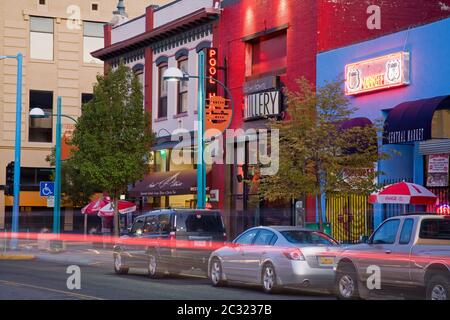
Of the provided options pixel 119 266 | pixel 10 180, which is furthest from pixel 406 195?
pixel 10 180

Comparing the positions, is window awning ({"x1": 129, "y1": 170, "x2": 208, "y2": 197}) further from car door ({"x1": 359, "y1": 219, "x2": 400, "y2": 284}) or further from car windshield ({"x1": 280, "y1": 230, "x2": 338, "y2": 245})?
car door ({"x1": 359, "y1": 219, "x2": 400, "y2": 284})

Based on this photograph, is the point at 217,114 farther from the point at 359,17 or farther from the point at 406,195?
the point at 406,195

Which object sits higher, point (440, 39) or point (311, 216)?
point (440, 39)

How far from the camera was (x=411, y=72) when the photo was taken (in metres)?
25.8

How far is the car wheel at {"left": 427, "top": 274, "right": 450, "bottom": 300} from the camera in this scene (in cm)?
1457

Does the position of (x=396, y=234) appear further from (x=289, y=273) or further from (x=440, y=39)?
(x=440, y=39)

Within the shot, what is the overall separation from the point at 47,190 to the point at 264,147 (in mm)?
11231

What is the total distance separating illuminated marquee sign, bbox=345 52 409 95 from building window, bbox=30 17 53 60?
35.0 meters

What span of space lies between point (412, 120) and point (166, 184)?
1627 cm

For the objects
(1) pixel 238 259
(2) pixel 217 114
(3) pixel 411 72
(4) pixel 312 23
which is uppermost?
(4) pixel 312 23

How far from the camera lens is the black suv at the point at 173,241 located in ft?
74.3

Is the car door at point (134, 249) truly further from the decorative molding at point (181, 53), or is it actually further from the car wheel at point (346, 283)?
the decorative molding at point (181, 53)
